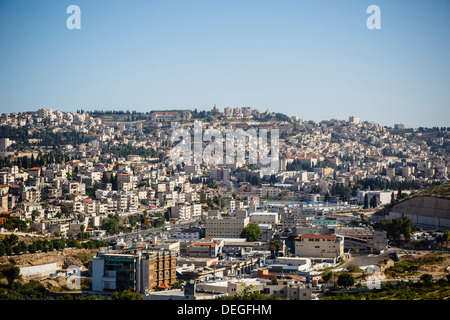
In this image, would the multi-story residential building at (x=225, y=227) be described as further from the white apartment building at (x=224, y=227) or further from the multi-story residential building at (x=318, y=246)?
the multi-story residential building at (x=318, y=246)

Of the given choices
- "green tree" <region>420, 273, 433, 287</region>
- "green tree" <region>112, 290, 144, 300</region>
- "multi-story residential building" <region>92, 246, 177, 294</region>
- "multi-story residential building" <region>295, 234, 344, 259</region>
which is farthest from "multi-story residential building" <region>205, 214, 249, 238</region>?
"green tree" <region>112, 290, 144, 300</region>

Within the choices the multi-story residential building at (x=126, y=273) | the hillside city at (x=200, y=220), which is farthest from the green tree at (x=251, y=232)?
the multi-story residential building at (x=126, y=273)

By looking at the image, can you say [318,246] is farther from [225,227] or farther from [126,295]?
[126,295]

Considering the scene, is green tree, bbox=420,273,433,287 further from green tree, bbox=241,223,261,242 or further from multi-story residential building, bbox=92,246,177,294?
green tree, bbox=241,223,261,242

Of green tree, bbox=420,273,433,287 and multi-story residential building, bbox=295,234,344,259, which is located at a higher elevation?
green tree, bbox=420,273,433,287

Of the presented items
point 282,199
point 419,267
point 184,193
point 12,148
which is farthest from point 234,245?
point 12,148

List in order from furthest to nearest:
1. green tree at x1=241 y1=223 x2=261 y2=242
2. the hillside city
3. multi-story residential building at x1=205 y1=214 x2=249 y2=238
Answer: multi-story residential building at x1=205 y1=214 x2=249 y2=238
green tree at x1=241 y1=223 x2=261 y2=242
the hillside city
